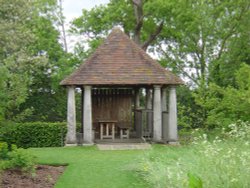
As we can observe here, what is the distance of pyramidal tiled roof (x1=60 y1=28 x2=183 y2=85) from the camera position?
58.1 ft

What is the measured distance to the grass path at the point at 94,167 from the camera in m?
10.0

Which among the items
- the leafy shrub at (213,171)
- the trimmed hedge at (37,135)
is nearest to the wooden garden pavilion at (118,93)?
the trimmed hedge at (37,135)

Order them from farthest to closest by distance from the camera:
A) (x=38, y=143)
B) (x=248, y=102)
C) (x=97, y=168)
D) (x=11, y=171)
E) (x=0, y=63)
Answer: (x=38, y=143) → (x=248, y=102) → (x=0, y=63) → (x=97, y=168) → (x=11, y=171)

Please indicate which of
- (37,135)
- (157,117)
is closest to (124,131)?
(157,117)

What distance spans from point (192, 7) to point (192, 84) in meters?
5.05

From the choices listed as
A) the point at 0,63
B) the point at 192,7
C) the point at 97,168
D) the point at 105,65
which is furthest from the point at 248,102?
the point at 192,7

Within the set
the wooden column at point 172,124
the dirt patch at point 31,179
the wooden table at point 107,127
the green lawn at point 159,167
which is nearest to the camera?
the green lawn at point 159,167

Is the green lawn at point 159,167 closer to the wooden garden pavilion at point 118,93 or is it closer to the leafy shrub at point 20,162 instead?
the leafy shrub at point 20,162

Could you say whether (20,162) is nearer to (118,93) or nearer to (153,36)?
(118,93)

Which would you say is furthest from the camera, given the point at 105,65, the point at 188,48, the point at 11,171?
the point at 188,48

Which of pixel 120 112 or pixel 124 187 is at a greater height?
pixel 120 112

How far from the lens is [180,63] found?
30250 mm

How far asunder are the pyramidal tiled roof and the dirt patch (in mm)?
6353

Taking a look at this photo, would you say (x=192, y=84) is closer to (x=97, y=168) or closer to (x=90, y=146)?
(x=90, y=146)
